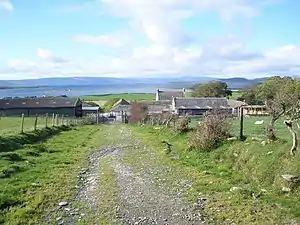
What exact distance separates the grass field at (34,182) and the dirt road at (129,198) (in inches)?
19.0

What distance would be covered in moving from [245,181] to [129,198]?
433 centimetres

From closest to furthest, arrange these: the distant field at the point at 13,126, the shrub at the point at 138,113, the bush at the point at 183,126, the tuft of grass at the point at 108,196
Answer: the tuft of grass at the point at 108,196 < the distant field at the point at 13,126 < the bush at the point at 183,126 < the shrub at the point at 138,113

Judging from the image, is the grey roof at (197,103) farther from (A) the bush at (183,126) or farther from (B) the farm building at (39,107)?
(A) the bush at (183,126)

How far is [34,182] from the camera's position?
45.8 ft

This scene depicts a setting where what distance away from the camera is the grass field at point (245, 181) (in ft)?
34.0

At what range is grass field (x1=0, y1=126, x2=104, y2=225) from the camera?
409 inches

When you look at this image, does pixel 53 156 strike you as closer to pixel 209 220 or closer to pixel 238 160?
pixel 238 160

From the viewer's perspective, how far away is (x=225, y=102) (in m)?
94.7

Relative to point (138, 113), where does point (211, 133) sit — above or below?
above

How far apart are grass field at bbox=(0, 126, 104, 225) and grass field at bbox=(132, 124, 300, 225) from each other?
380cm

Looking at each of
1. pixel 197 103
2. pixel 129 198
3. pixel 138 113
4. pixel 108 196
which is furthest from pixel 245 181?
pixel 197 103

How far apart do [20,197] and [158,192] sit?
3.93 metres

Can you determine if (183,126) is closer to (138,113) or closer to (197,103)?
(138,113)

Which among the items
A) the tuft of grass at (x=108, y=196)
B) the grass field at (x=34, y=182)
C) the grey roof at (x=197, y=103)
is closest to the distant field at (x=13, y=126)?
the grass field at (x=34, y=182)
